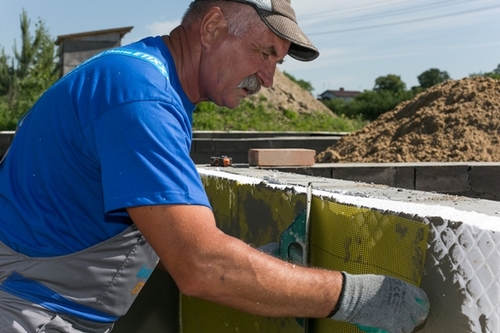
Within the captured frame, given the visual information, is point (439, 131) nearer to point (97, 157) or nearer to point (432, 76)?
point (97, 157)

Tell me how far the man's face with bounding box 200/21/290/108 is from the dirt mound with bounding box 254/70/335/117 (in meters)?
21.8

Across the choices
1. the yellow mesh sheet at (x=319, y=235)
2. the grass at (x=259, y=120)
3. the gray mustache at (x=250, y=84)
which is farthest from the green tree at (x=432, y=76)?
the gray mustache at (x=250, y=84)

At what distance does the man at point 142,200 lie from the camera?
160 centimetres

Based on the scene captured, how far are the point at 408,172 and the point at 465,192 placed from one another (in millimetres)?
520

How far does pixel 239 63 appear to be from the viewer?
199cm

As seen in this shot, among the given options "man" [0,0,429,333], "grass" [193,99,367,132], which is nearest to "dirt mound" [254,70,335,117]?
"grass" [193,99,367,132]

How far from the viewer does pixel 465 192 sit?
5363 millimetres

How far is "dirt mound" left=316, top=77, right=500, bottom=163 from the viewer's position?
7.32 m

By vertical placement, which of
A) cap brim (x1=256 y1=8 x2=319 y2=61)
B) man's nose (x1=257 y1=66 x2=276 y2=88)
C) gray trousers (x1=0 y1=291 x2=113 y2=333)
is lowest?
gray trousers (x1=0 y1=291 x2=113 y2=333)

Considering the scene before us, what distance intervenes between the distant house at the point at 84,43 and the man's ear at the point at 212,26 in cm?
1503

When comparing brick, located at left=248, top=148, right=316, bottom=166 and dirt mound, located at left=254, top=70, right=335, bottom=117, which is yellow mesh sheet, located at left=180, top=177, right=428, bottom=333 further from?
dirt mound, located at left=254, top=70, right=335, bottom=117

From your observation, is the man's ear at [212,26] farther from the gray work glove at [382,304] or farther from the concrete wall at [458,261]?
the gray work glove at [382,304]

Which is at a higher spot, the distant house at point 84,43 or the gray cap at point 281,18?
the distant house at point 84,43

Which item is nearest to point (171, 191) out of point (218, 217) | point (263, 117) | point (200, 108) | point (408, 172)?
point (218, 217)
